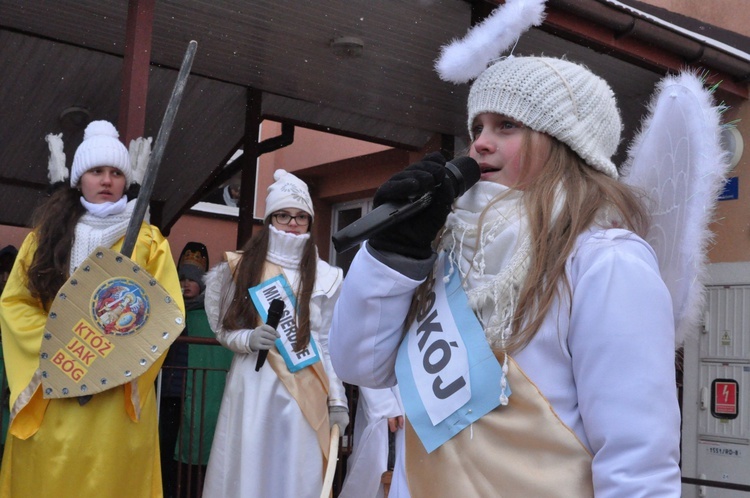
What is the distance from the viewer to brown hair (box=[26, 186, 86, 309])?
12.8 feet

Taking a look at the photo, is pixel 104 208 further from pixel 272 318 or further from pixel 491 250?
pixel 491 250

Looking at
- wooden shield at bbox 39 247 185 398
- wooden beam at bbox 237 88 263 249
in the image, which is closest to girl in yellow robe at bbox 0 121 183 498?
wooden shield at bbox 39 247 185 398

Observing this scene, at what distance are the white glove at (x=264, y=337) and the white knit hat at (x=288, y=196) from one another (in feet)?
2.79

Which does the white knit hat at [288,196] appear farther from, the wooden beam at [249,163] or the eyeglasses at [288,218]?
the wooden beam at [249,163]

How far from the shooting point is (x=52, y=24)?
6.86 m

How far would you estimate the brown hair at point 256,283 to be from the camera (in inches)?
193

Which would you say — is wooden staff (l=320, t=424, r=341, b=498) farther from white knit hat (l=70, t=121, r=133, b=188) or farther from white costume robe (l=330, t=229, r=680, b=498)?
white costume robe (l=330, t=229, r=680, b=498)

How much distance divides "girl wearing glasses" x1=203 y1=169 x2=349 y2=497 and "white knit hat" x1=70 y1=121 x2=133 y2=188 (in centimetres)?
102

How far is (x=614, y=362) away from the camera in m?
1.65

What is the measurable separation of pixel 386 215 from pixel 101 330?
2.31 metres

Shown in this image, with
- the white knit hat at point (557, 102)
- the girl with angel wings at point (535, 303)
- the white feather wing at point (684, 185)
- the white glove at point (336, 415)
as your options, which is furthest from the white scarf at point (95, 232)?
the white feather wing at point (684, 185)

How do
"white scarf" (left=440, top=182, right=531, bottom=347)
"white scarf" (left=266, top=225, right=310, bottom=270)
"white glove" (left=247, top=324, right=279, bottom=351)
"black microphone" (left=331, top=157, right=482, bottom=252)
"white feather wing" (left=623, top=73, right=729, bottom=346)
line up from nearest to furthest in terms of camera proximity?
"black microphone" (left=331, top=157, right=482, bottom=252) < "white scarf" (left=440, top=182, right=531, bottom=347) < "white feather wing" (left=623, top=73, right=729, bottom=346) < "white glove" (left=247, top=324, right=279, bottom=351) < "white scarf" (left=266, top=225, right=310, bottom=270)

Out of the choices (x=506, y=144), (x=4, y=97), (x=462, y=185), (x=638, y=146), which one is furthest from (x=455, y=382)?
(x=4, y=97)

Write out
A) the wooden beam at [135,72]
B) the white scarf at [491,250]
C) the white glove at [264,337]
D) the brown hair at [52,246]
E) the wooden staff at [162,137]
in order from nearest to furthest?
1. the white scarf at [491,250]
2. the wooden staff at [162,137]
3. the brown hair at [52,246]
4. the wooden beam at [135,72]
5. the white glove at [264,337]
